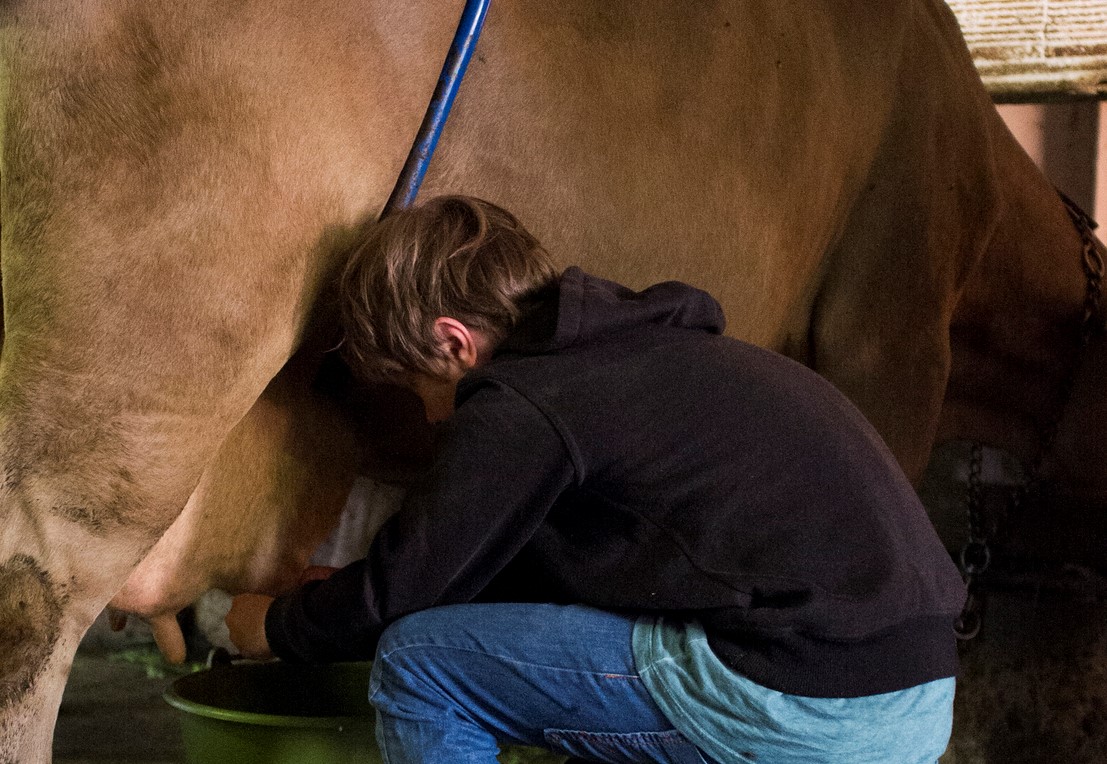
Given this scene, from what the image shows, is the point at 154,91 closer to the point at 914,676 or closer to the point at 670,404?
the point at 670,404

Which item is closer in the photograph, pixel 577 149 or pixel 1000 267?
pixel 577 149

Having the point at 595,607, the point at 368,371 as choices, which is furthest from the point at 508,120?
the point at 595,607

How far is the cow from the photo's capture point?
0.98 metres

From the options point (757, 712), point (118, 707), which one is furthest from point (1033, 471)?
point (118, 707)

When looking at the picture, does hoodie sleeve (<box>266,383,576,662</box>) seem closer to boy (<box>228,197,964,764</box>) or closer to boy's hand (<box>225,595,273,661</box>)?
boy (<box>228,197,964,764</box>)

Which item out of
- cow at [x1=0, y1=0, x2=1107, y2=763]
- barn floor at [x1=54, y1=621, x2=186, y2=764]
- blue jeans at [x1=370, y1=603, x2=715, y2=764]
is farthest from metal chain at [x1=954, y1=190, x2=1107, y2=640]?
barn floor at [x1=54, y1=621, x2=186, y2=764]

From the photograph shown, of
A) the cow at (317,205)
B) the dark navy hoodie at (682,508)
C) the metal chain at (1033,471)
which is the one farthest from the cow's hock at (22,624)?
the metal chain at (1033,471)

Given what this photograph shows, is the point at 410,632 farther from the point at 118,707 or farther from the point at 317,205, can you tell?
the point at 118,707

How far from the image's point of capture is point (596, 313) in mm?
949

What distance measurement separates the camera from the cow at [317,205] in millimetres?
977

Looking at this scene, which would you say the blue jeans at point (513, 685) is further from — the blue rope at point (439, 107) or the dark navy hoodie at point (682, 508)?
the blue rope at point (439, 107)

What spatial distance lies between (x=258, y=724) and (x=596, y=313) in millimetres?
516

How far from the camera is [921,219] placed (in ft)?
5.86

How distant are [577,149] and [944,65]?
0.90 metres
